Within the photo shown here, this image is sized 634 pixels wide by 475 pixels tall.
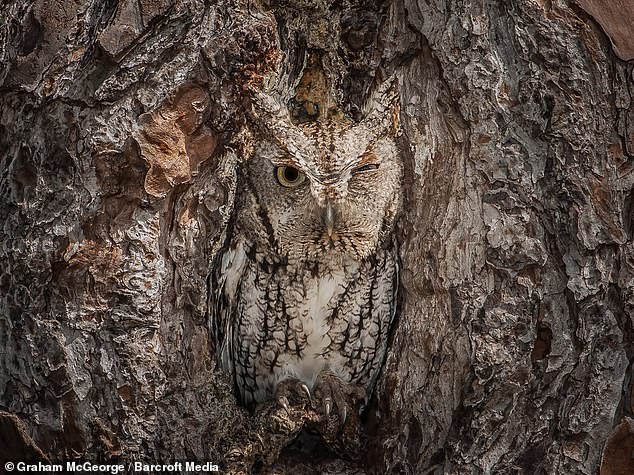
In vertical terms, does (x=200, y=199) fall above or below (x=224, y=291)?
above

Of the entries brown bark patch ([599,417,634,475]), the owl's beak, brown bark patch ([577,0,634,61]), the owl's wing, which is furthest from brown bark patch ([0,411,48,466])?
brown bark patch ([577,0,634,61])

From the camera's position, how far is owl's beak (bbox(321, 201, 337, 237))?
2.21 meters

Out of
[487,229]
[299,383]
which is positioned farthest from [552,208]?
[299,383]

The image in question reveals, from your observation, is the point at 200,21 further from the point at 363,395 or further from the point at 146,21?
the point at 363,395

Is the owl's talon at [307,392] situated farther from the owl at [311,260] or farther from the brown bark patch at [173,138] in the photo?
the brown bark patch at [173,138]

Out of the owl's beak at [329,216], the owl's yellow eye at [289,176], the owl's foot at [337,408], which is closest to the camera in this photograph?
the owl's beak at [329,216]

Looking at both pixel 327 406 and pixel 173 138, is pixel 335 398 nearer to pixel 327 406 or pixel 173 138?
pixel 327 406

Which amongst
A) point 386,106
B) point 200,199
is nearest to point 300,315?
point 200,199

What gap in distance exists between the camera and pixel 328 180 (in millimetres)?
2205

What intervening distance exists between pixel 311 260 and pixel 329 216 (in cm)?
34

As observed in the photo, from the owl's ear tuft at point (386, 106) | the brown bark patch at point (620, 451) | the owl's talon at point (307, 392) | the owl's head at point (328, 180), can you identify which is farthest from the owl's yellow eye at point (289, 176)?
the brown bark patch at point (620, 451)

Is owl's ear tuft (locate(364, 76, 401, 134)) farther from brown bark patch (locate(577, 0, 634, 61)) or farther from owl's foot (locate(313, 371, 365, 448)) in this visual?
owl's foot (locate(313, 371, 365, 448))

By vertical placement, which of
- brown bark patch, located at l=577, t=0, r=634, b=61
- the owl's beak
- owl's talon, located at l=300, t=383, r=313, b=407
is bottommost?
owl's talon, located at l=300, t=383, r=313, b=407

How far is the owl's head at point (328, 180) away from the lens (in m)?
2.22
